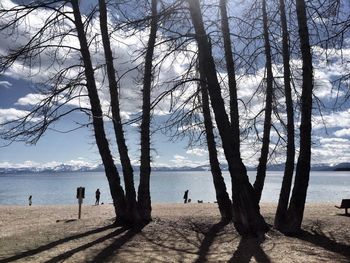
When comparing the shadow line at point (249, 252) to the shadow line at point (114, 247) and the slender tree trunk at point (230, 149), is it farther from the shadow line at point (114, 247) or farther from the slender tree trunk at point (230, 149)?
the shadow line at point (114, 247)

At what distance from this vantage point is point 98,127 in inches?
625

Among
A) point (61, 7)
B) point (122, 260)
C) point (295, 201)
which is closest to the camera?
point (122, 260)

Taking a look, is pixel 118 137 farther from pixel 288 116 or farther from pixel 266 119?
pixel 288 116

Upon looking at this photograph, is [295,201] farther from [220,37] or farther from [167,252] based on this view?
[220,37]

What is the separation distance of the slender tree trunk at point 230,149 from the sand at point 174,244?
503mm

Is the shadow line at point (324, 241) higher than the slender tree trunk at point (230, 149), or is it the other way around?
the slender tree trunk at point (230, 149)

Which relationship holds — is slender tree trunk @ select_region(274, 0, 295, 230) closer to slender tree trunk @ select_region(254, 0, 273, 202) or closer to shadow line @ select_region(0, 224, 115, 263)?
slender tree trunk @ select_region(254, 0, 273, 202)

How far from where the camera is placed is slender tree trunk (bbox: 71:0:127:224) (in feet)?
51.2

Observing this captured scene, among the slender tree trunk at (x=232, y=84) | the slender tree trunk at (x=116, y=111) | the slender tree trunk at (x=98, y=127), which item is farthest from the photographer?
the slender tree trunk at (x=116, y=111)

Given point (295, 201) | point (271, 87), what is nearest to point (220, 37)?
point (271, 87)

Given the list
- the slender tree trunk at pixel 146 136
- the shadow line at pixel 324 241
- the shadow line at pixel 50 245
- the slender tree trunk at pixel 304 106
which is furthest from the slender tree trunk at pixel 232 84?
the shadow line at pixel 50 245

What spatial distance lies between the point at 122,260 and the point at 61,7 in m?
8.56

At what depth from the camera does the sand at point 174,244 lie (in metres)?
10.9

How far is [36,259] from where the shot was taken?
10.7 meters
